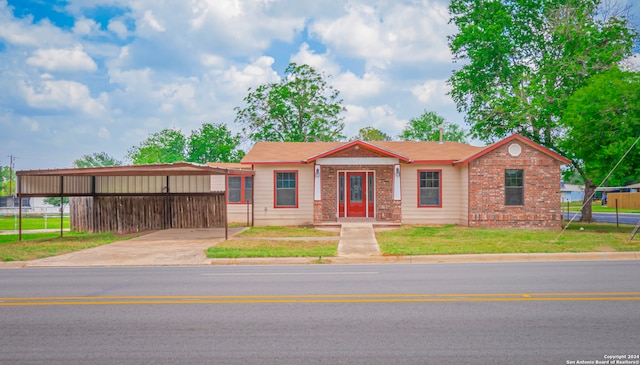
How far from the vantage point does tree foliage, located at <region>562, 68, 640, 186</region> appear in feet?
62.3

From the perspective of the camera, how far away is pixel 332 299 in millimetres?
7777

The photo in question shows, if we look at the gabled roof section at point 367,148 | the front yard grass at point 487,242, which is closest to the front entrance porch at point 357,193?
the gabled roof section at point 367,148

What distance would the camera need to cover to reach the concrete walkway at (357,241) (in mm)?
13836

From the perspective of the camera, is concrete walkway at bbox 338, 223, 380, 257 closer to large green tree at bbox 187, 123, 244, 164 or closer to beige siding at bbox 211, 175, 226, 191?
beige siding at bbox 211, 175, 226, 191

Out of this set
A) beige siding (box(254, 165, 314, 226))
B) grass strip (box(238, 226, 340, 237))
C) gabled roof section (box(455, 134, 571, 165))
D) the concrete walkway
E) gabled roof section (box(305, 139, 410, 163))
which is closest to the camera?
the concrete walkway

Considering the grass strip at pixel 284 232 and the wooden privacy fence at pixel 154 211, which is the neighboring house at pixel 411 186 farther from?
the wooden privacy fence at pixel 154 211

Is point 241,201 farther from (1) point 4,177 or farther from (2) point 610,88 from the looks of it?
(1) point 4,177

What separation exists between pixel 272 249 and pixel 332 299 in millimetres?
6999

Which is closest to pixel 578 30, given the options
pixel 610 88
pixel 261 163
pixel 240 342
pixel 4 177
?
pixel 610 88

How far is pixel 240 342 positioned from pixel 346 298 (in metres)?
2.64

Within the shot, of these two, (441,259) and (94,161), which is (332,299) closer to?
(441,259)

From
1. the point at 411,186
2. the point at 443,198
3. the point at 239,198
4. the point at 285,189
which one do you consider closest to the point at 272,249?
the point at 285,189

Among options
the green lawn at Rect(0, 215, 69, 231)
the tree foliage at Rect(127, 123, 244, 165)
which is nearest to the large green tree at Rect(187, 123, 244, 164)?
the tree foliage at Rect(127, 123, 244, 165)

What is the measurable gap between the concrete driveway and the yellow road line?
15.8 ft
